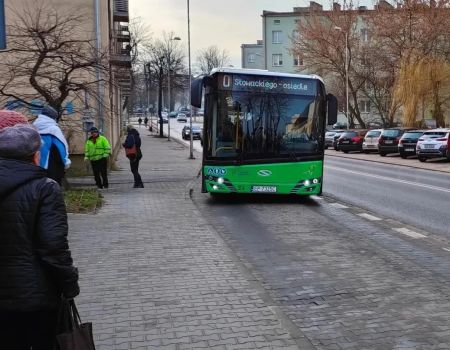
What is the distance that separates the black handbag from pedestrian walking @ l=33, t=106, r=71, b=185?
4.13 metres

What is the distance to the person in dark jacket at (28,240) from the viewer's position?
276 cm

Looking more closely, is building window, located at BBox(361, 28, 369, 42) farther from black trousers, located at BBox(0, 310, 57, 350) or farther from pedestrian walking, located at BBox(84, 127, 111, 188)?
black trousers, located at BBox(0, 310, 57, 350)

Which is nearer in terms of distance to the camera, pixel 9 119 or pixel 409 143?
pixel 9 119

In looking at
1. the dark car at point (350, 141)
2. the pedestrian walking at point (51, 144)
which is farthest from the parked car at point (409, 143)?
the pedestrian walking at point (51, 144)

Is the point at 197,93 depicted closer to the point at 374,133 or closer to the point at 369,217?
the point at 369,217

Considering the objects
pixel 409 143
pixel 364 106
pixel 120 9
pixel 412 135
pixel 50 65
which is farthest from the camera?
pixel 364 106

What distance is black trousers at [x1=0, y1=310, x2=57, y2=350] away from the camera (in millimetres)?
2873

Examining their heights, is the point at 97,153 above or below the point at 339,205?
above

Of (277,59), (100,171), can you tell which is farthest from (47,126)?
(277,59)

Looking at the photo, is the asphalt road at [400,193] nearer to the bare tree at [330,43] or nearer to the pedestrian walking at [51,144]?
the pedestrian walking at [51,144]

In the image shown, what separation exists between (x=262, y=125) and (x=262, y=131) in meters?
0.13

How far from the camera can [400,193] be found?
1576 cm

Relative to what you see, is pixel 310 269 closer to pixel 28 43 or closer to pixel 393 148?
pixel 28 43

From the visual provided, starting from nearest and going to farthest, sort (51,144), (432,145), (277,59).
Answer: (51,144) → (432,145) → (277,59)
